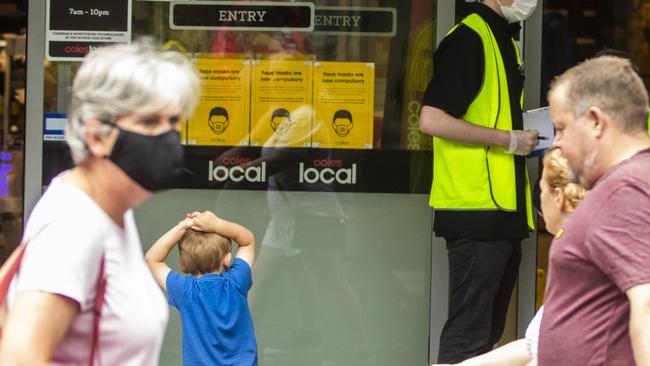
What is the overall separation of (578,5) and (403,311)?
3.57 m

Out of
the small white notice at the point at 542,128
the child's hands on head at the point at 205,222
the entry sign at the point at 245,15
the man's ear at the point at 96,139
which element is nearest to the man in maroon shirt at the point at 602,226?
the man's ear at the point at 96,139

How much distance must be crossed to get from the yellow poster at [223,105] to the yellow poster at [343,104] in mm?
345

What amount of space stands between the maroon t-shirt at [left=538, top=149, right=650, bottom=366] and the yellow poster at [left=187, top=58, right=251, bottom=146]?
9.43 feet

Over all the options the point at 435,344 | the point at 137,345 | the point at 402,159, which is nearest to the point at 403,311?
the point at 435,344

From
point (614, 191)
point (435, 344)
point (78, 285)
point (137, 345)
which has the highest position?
point (614, 191)

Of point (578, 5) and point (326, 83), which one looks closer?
point (326, 83)

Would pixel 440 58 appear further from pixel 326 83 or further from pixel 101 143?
pixel 101 143

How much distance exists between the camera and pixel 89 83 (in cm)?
221

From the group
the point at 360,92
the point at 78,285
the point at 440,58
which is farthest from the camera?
the point at 360,92

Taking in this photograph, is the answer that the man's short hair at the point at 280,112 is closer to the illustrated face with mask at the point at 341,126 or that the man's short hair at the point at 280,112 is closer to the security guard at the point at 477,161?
the illustrated face with mask at the point at 341,126

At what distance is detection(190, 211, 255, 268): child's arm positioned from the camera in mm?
4320

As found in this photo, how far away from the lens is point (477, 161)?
4793mm

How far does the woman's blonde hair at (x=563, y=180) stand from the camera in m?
3.27

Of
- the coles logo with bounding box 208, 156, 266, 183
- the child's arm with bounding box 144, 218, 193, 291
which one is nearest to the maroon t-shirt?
the child's arm with bounding box 144, 218, 193, 291
